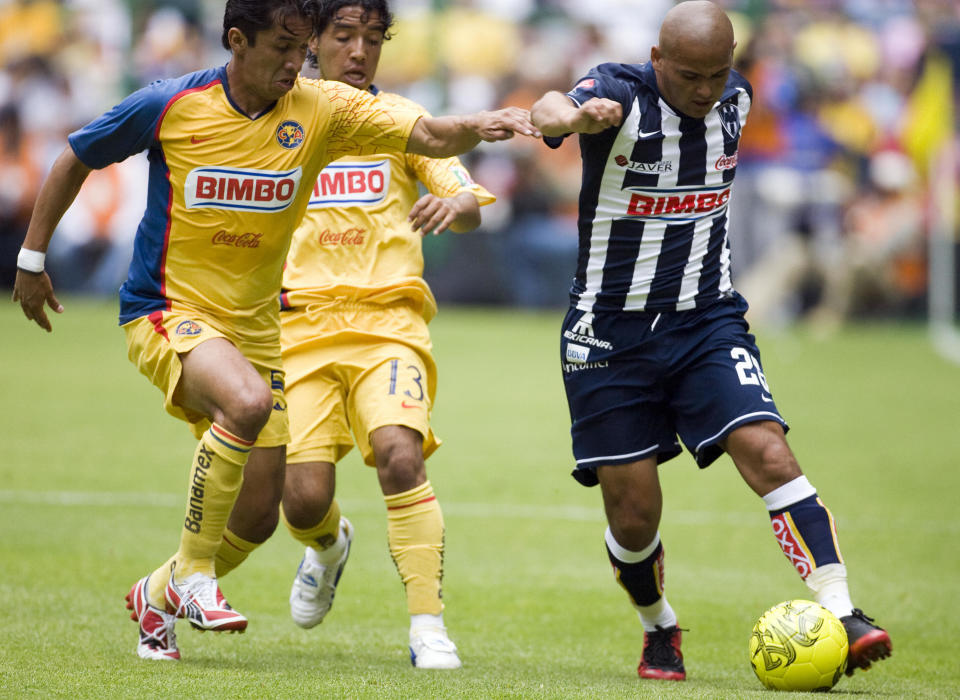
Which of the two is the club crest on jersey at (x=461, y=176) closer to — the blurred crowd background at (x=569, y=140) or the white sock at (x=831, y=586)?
the white sock at (x=831, y=586)

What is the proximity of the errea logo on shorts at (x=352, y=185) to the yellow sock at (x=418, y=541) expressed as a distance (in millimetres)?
1350

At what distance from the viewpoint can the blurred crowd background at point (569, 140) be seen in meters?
21.5

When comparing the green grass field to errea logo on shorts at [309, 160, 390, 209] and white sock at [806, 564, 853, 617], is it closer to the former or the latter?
white sock at [806, 564, 853, 617]

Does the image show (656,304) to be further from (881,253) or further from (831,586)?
(881,253)

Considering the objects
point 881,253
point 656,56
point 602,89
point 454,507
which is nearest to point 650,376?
point 602,89

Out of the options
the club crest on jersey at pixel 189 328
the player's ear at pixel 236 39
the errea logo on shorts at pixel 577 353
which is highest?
the player's ear at pixel 236 39

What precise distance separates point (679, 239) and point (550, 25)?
18533 mm

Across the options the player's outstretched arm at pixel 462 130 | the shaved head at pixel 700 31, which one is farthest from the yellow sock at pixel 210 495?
the shaved head at pixel 700 31

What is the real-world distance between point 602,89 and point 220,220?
1.51 meters

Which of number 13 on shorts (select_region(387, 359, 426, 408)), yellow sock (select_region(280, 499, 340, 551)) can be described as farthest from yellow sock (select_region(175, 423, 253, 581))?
yellow sock (select_region(280, 499, 340, 551))

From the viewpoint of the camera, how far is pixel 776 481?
4.90m

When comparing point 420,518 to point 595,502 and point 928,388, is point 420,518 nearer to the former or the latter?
point 595,502

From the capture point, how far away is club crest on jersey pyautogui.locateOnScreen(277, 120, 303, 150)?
5113 mm

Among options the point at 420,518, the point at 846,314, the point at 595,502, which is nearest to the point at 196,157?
the point at 420,518
